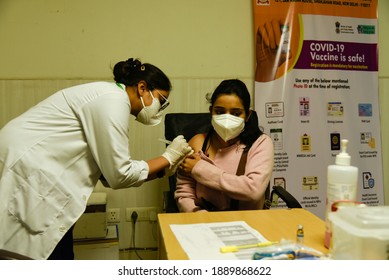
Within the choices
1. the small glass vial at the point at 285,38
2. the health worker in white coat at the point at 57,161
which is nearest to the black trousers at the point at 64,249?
the health worker in white coat at the point at 57,161

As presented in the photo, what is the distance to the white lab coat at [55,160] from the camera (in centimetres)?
129

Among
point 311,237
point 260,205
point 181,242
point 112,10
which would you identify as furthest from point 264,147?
point 112,10

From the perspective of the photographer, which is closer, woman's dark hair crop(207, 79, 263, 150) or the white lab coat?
the white lab coat

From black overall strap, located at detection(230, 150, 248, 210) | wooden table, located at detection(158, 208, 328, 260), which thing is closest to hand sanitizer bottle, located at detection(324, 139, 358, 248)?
wooden table, located at detection(158, 208, 328, 260)

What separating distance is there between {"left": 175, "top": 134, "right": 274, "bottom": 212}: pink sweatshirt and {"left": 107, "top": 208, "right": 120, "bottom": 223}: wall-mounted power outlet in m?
0.87

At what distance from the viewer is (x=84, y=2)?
2271 mm

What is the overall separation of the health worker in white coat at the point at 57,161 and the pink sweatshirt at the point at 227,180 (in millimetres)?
281

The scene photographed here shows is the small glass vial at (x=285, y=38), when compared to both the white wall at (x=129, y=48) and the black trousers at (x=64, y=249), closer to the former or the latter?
the white wall at (x=129, y=48)

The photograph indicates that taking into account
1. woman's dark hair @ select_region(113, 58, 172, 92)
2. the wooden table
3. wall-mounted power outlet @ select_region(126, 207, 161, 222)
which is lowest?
wall-mounted power outlet @ select_region(126, 207, 161, 222)

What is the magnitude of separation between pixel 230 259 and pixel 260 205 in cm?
77

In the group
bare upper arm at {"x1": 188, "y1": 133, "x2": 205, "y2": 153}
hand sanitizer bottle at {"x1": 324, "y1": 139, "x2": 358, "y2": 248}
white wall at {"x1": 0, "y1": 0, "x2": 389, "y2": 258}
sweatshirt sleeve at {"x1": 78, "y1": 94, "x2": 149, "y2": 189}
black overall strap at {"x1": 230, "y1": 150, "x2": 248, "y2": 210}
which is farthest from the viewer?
white wall at {"x1": 0, "y1": 0, "x2": 389, "y2": 258}

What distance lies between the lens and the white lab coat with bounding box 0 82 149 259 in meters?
1.29

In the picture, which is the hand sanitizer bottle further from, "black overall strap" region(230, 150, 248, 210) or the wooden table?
"black overall strap" region(230, 150, 248, 210)

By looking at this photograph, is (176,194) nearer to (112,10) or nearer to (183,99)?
(183,99)
